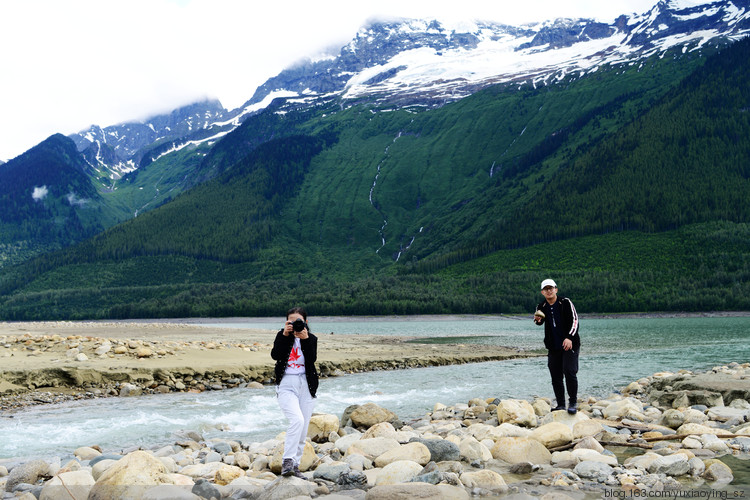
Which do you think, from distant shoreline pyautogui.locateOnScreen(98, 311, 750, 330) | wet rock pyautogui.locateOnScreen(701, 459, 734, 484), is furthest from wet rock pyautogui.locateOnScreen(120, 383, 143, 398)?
distant shoreline pyautogui.locateOnScreen(98, 311, 750, 330)

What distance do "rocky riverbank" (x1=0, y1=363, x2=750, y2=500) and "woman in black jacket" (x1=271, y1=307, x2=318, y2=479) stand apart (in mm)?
562

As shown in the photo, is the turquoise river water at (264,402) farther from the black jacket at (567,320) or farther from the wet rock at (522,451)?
the wet rock at (522,451)

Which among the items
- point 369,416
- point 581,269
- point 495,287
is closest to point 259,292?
point 495,287

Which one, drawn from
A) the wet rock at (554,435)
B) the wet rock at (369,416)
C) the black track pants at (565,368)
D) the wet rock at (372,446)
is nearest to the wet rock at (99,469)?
the wet rock at (372,446)

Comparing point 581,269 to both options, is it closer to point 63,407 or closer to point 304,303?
point 304,303

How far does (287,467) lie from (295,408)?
1053mm

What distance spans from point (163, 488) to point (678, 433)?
38.5 ft

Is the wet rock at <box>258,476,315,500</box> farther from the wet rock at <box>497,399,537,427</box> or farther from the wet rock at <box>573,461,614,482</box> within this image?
the wet rock at <box>497,399,537,427</box>

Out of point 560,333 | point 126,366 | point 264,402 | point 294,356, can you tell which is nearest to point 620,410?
point 560,333

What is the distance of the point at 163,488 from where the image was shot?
9.32 m

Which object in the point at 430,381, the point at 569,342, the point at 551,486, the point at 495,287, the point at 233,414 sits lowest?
the point at 495,287

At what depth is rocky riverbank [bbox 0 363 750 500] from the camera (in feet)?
31.8

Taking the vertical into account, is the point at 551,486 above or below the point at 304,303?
above

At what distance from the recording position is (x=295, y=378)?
36.1ft
